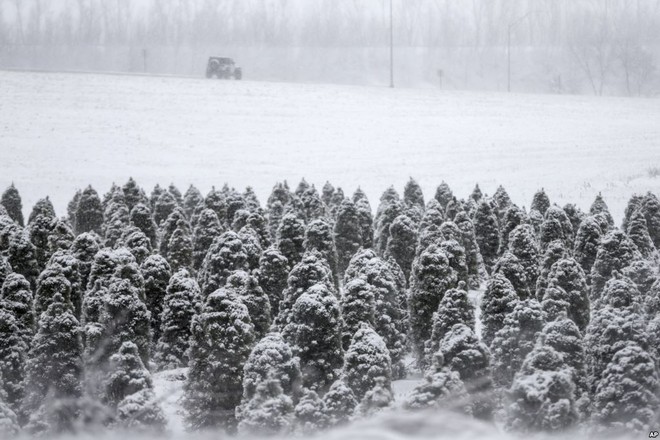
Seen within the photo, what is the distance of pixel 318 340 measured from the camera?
16531mm

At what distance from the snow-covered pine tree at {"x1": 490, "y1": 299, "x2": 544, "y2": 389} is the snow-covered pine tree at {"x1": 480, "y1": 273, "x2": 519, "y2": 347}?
137cm

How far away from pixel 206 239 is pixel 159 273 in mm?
6009

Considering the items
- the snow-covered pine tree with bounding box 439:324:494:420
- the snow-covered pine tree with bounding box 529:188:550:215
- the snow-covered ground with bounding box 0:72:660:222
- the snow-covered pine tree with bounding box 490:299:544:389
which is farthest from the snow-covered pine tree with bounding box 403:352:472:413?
the snow-covered ground with bounding box 0:72:660:222

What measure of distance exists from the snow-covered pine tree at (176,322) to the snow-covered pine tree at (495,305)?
779 centimetres

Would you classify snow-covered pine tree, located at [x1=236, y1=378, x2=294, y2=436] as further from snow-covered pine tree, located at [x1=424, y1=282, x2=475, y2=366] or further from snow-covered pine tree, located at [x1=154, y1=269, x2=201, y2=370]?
snow-covered pine tree, located at [x1=154, y1=269, x2=201, y2=370]

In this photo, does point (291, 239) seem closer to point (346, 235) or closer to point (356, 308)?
point (346, 235)

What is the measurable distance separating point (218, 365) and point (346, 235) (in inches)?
519

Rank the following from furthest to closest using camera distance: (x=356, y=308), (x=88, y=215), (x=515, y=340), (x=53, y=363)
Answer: (x=88, y=215) → (x=356, y=308) → (x=515, y=340) → (x=53, y=363)

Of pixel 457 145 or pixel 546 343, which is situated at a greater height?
pixel 457 145

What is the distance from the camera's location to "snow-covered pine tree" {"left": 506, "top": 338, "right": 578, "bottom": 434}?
40.9 ft

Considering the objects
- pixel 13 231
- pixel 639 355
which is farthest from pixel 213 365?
pixel 13 231

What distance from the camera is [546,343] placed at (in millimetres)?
14812

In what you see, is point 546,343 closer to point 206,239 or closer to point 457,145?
point 206,239

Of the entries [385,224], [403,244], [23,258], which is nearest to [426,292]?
[403,244]
